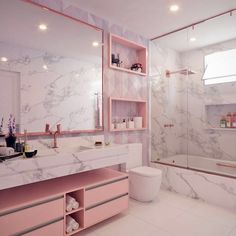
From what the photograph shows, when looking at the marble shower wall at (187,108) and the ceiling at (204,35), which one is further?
the marble shower wall at (187,108)

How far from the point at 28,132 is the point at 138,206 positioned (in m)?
1.68

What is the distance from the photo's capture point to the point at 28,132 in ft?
6.96

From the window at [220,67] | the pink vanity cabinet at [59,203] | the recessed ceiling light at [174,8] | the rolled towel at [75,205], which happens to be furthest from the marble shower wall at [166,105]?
the rolled towel at [75,205]

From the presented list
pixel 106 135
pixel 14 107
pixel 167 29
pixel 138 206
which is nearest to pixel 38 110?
pixel 14 107

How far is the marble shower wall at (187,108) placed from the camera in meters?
3.59

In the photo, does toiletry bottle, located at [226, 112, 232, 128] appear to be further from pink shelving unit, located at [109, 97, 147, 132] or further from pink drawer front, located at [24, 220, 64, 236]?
pink drawer front, located at [24, 220, 64, 236]

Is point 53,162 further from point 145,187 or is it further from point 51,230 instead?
point 145,187

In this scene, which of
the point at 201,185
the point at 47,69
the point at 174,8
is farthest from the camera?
the point at 201,185

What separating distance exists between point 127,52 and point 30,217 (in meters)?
2.60

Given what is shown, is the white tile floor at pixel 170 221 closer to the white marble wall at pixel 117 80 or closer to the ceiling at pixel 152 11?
the white marble wall at pixel 117 80

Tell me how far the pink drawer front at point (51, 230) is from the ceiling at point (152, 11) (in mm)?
2425

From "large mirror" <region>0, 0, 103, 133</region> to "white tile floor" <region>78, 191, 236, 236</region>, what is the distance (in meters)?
1.16

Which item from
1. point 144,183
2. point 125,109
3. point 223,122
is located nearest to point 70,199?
point 144,183

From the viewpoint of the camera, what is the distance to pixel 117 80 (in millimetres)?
2988
